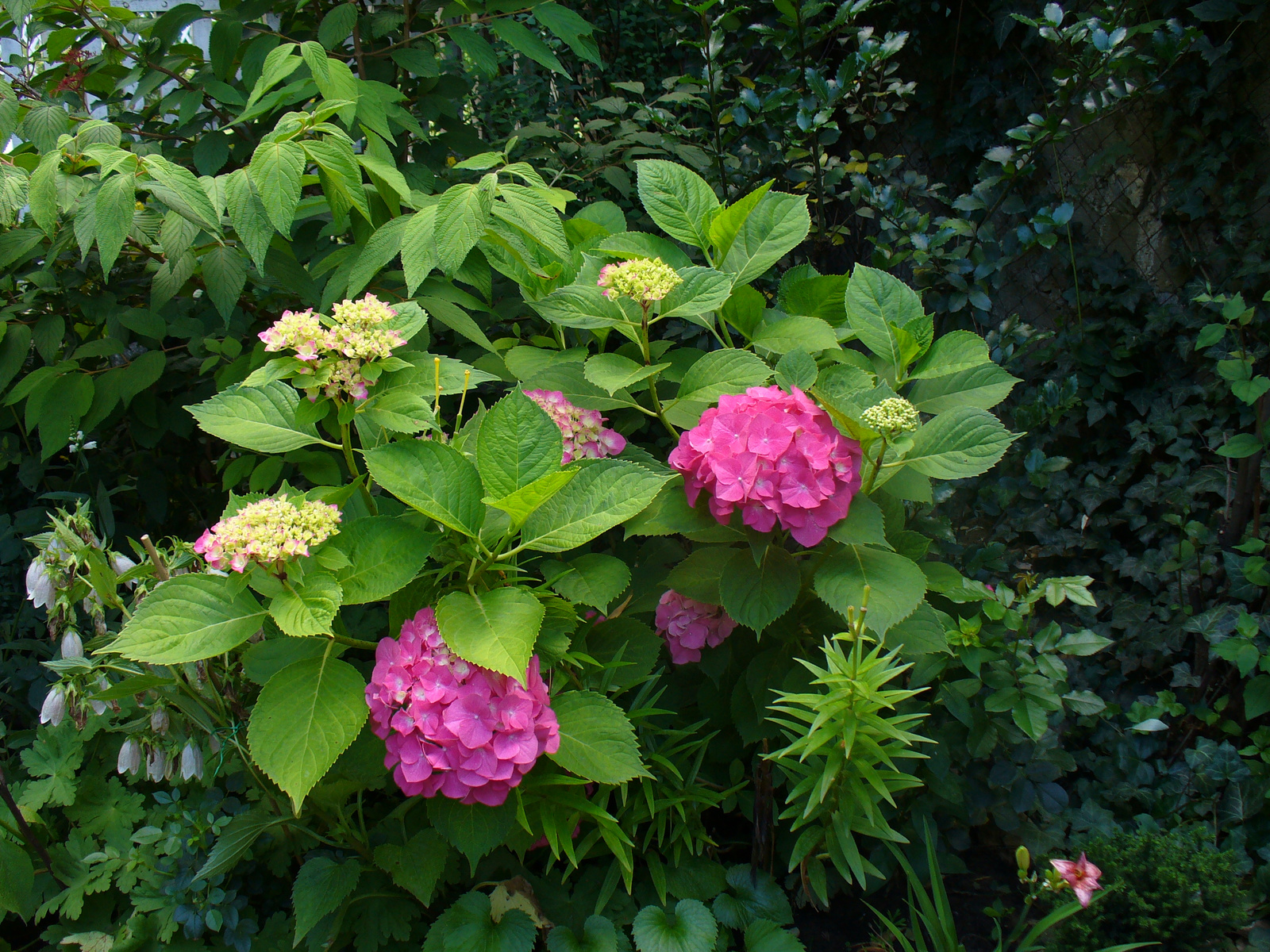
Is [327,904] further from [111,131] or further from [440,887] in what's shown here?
[111,131]

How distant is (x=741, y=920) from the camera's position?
1.33 meters

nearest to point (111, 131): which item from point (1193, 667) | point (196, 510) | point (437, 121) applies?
point (437, 121)

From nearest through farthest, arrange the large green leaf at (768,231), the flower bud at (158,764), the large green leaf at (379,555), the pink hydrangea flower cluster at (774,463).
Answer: the large green leaf at (379,555) < the pink hydrangea flower cluster at (774,463) < the flower bud at (158,764) < the large green leaf at (768,231)

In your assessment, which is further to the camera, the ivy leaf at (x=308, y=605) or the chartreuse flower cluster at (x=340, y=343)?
the chartreuse flower cluster at (x=340, y=343)

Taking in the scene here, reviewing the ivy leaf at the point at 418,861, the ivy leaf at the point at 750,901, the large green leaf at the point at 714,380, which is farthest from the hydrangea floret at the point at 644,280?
the ivy leaf at the point at 750,901

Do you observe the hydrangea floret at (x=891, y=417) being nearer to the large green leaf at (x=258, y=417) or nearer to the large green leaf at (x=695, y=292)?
the large green leaf at (x=695, y=292)

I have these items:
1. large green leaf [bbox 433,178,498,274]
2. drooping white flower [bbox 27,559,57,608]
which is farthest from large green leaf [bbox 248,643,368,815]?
large green leaf [bbox 433,178,498,274]

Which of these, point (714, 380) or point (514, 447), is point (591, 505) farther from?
point (714, 380)

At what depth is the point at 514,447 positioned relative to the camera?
45.5 inches

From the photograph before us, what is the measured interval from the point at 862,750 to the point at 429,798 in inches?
24.4

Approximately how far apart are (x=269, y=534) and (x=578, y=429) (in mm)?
612

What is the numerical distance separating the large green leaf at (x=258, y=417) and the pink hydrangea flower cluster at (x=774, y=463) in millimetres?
547

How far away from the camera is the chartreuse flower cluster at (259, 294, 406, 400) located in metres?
1.12

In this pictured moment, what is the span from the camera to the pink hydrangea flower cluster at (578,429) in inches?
57.4
